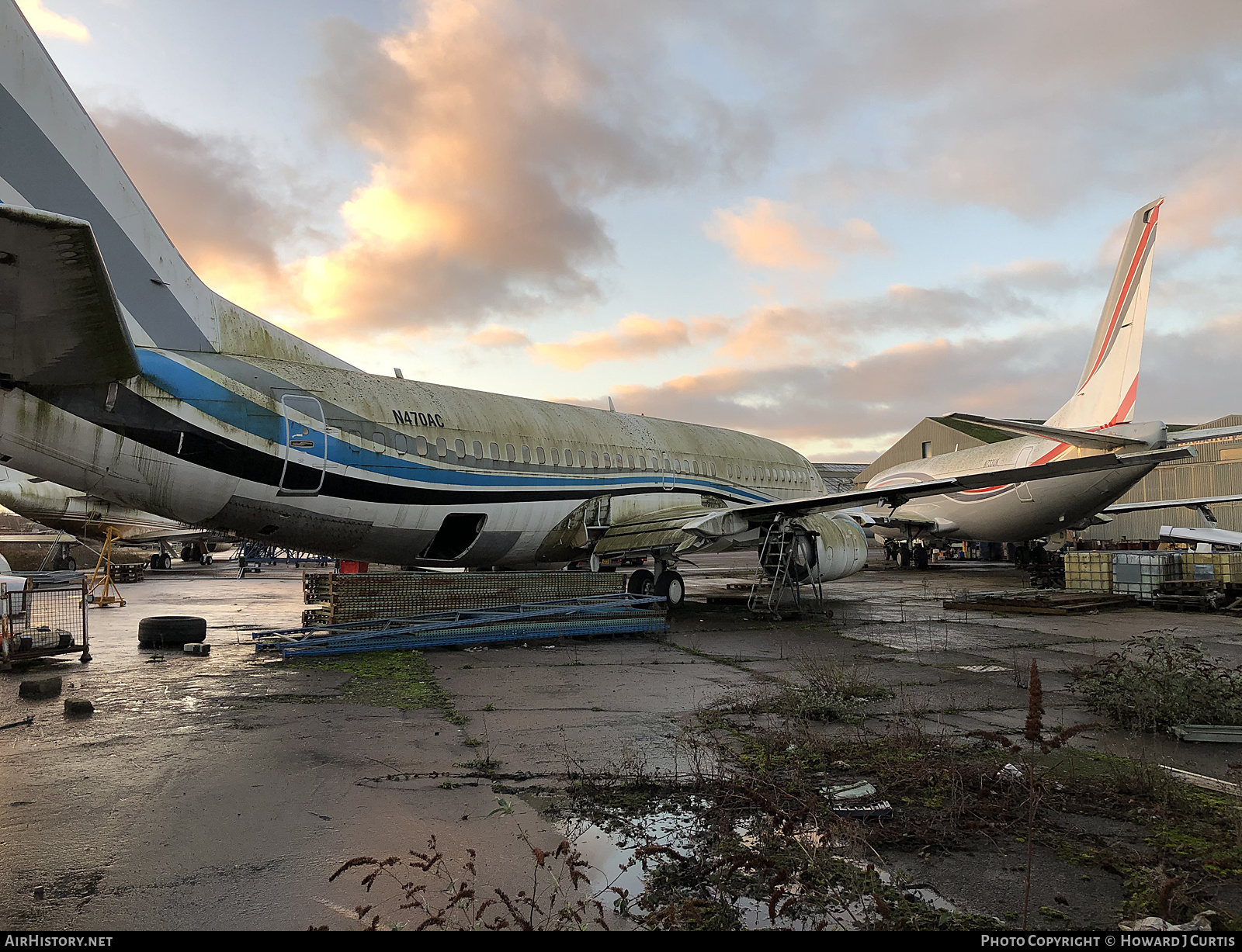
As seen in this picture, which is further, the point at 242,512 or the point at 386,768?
the point at 242,512

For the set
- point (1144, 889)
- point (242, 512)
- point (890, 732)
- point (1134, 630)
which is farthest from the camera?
point (1134, 630)

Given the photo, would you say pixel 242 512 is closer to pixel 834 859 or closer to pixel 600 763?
pixel 600 763

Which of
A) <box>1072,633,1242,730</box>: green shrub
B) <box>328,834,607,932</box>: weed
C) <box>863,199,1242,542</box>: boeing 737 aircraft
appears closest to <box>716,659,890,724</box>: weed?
<box>1072,633,1242,730</box>: green shrub

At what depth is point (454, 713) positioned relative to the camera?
21.7 ft

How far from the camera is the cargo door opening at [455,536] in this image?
1199 centimetres

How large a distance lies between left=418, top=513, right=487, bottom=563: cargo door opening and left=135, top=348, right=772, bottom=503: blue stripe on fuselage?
1.82 feet

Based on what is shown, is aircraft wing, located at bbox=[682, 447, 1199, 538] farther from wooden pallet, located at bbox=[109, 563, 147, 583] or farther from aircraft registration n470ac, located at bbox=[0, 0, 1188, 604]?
wooden pallet, located at bbox=[109, 563, 147, 583]

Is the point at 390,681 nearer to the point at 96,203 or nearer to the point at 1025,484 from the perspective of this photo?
the point at 96,203

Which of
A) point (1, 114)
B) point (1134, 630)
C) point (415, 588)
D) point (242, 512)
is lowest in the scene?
point (1134, 630)

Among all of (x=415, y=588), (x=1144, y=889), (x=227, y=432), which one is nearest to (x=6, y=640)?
(x=227, y=432)

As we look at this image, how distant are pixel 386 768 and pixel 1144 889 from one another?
4.24 meters

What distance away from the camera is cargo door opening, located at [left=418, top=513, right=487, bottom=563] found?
472 inches

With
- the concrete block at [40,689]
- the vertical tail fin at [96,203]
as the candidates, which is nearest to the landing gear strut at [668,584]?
the vertical tail fin at [96,203]

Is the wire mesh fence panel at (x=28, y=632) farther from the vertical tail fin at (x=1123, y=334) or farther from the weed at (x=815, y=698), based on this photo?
the vertical tail fin at (x=1123, y=334)
